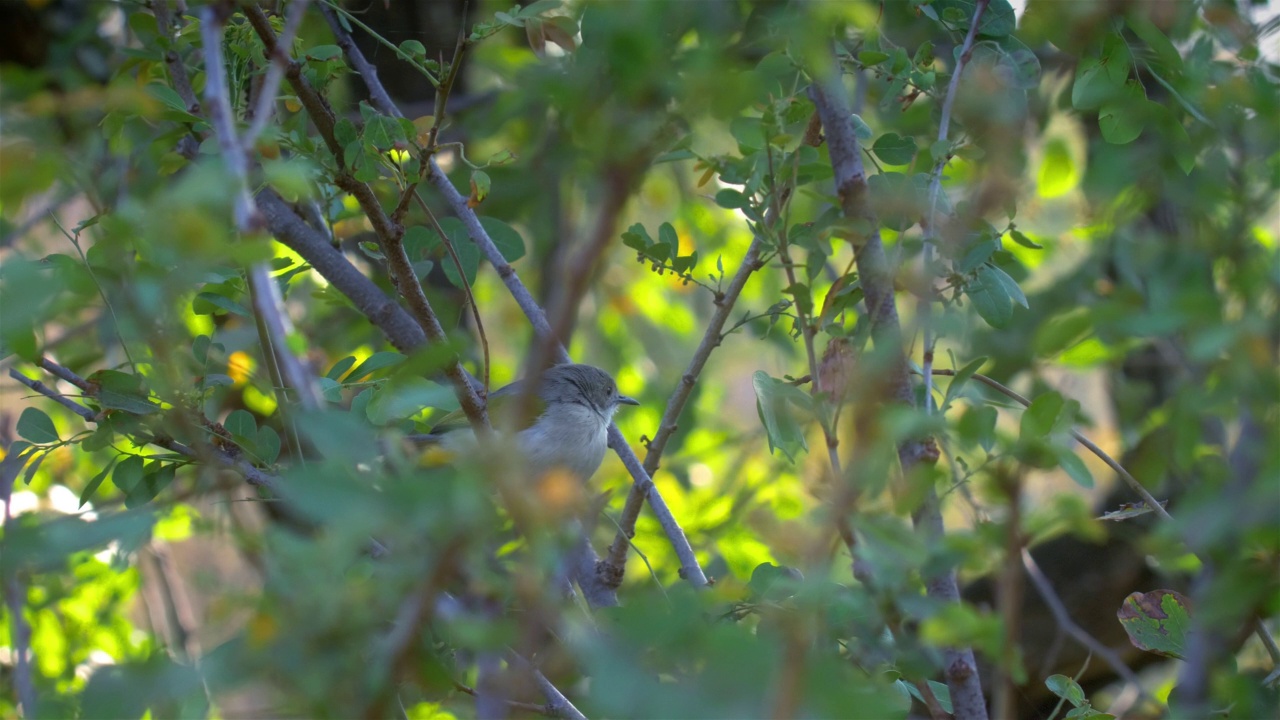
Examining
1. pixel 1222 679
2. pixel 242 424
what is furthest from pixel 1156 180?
pixel 242 424

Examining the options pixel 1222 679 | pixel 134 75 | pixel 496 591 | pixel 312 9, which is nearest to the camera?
pixel 496 591

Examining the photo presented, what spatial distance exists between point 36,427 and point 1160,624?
237 centimetres

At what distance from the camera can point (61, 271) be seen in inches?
45.7

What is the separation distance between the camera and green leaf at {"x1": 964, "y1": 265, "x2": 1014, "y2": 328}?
7.02 feet

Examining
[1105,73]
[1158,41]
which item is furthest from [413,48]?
[1158,41]

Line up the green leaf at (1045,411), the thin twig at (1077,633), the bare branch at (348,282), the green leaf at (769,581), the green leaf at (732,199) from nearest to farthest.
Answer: the green leaf at (1045,411), the green leaf at (769,581), the thin twig at (1077,633), the green leaf at (732,199), the bare branch at (348,282)

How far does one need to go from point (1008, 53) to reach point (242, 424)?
1934 mm

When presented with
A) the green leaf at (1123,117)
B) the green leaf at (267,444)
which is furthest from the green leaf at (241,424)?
the green leaf at (1123,117)

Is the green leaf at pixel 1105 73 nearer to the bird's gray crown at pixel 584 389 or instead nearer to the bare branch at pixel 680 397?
the bare branch at pixel 680 397

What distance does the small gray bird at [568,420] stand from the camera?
14.5ft

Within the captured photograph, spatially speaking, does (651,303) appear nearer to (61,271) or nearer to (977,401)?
(977,401)

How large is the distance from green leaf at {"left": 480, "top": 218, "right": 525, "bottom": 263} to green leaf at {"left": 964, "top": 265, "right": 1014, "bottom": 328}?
1.36 metres

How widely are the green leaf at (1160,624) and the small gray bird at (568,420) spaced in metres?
2.61

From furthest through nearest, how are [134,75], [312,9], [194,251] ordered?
[134,75] < [312,9] < [194,251]
